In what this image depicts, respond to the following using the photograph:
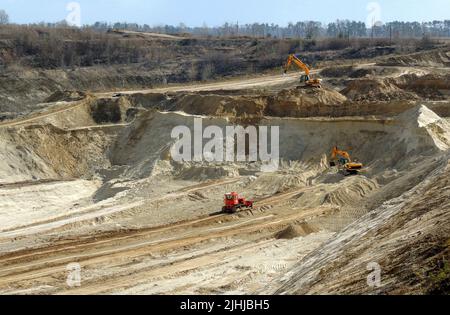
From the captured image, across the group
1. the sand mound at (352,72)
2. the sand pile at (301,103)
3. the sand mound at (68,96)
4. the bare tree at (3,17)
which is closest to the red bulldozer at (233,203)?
the sand pile at (301,103)

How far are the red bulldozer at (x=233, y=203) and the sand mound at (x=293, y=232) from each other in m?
3.21

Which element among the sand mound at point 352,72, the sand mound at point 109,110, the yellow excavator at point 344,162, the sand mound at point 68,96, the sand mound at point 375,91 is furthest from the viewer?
the sand mound at point 352,72

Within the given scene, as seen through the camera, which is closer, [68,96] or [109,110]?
[109,110]

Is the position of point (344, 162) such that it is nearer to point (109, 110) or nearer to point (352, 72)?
point (109, 110)

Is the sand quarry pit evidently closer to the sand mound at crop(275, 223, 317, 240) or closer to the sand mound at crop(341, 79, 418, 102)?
the sand mound at crop(275, 223, 317, 240)

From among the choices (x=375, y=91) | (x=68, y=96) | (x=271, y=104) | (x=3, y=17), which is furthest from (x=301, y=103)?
(x=3, y=17)

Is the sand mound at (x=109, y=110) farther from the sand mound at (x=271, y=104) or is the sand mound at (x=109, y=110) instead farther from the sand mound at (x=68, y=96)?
the sand mound at (x=271, y=104)

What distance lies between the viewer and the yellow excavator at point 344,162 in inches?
1131

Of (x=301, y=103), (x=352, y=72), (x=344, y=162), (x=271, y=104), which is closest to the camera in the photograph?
(x=344, y=162)

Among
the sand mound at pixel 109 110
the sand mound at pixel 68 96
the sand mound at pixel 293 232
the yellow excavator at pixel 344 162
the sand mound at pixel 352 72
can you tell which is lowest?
the sand mound at pixel 293 232

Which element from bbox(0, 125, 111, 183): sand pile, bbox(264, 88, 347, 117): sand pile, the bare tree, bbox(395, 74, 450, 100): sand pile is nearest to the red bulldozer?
bbox(264, 88, 347, 117): sand pile

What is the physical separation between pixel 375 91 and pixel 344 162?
13749mm

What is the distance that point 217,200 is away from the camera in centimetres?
2825
